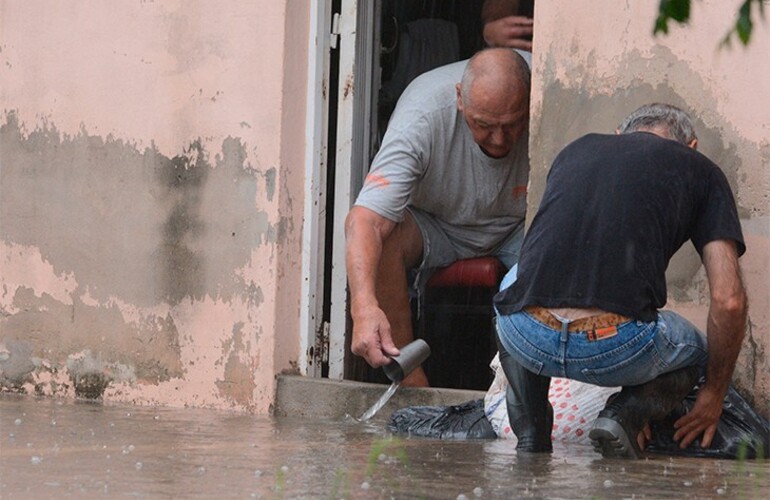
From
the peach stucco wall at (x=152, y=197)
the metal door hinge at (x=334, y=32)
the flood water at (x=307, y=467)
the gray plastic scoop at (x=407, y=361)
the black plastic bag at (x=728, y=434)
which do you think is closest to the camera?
the flood water at (x=307, y=467)

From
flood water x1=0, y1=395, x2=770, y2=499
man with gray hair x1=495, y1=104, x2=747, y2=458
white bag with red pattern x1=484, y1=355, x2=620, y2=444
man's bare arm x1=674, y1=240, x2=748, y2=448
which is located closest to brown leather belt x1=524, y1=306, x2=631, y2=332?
man with gray hair x1=495, y1=104, x2=747, y2=458

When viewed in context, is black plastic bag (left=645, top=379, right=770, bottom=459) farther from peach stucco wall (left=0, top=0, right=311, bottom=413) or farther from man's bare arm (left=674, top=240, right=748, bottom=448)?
peach stucco wall (left=0, top=0, right=311, bottom=413)

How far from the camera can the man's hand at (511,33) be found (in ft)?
23.0

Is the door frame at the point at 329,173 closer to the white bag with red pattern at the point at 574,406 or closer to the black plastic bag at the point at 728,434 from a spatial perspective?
the white bag with red pattern at the point at 574,406

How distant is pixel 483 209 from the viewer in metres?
6.83

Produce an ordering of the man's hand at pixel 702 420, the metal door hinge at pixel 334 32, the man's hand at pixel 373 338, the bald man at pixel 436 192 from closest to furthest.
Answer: the man's hand at pixel 702 420
the man's hand at pixel 373 338
the bald man at pixel 436 192
the metal door hinge at pixel 334 32

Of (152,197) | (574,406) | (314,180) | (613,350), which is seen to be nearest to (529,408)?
(574,406)

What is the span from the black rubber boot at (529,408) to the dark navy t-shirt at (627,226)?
336 millimetres

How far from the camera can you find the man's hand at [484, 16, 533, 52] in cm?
701

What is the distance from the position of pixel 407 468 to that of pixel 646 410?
0.91m

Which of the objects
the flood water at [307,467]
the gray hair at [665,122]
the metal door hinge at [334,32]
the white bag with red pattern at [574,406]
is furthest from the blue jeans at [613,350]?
the metal door hinge at [334,32]

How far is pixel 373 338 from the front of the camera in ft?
19.9

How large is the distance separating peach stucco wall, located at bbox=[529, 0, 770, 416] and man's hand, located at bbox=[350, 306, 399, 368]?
31.4 inches

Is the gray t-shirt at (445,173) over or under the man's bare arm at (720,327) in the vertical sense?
over
